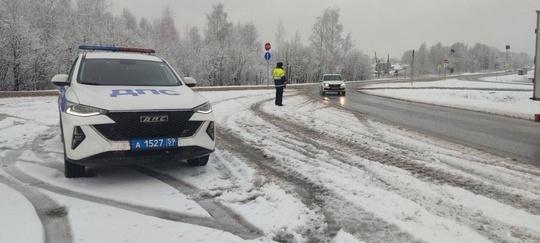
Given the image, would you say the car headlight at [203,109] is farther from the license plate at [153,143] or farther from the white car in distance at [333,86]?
the white car in distance at [333,86]

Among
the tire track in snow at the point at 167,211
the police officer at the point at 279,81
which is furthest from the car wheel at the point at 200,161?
the police officer at the point at 279,81

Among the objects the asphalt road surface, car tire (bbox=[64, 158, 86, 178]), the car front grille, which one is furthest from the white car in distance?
car tire (bbox=[64, 158, 86, 178])

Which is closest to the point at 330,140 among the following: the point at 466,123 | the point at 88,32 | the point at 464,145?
the point at 464,145

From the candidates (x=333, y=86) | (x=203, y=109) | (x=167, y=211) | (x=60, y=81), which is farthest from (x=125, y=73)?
(x=333, y=86)

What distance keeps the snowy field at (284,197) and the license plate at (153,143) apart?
0.50 meters

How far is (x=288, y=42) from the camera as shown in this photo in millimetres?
63344

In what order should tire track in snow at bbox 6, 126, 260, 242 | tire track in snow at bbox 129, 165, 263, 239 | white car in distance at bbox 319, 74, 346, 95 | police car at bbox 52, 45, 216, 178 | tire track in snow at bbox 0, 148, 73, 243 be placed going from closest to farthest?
1. tire track in snow at bbox 0, 148, 73, 243
2. tire track in snow at bbox 129, 165, 263, 239
3. tire track in snow at bbox 6, 126, 260, 242
4. police car at bbox 52, 45, 216, 178
5. white car in distance at bbox 319, 74, 346, 95

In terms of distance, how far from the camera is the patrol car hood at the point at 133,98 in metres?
4.53

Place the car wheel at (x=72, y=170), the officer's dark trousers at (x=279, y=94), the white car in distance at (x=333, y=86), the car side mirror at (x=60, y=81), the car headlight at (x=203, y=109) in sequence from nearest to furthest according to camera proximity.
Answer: the car wheel at (x=72, y=170)
the car headlight at (x=203, y=109)
the car side mirror at (x=60, y=81)
the officer's dark trousers at (x=279, y=94)
the white car in distance at (x=333, y=86)

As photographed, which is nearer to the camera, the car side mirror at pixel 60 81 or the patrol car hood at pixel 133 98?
the patrol car hood at pixel 133 98

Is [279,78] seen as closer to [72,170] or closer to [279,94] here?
[279,94]

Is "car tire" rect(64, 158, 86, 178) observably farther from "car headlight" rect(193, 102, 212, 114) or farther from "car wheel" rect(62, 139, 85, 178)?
"car headlight" rect(193, 102, 212, 114)

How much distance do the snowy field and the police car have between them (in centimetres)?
37

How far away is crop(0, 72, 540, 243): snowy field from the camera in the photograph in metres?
3.25
